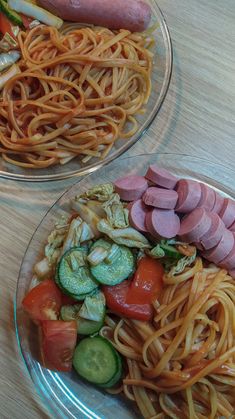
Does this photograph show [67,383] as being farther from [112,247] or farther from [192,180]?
[192,180]

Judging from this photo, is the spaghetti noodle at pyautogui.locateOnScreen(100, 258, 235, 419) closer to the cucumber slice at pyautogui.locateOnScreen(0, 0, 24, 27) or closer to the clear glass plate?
the clear glass plate

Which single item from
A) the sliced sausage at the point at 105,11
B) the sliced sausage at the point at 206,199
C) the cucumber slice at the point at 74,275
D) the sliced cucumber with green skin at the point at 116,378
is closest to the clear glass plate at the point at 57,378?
the sliced cucumber with green skin at the point at 116,378

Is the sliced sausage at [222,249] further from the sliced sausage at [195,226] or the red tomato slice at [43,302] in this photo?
the red tomato slice at [43,302]

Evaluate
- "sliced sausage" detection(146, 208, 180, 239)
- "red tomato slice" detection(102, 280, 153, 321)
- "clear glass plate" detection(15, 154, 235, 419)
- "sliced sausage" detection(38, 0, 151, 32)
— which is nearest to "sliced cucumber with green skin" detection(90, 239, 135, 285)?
"red tomato slice" detection(102, 280, 153, 321)

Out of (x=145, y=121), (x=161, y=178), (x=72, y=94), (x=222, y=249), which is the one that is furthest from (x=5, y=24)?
(x=222, y=249)

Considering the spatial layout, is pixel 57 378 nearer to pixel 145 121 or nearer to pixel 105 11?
pixel 145 121

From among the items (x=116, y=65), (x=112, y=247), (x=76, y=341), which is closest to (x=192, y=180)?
(x=112, y=247)
